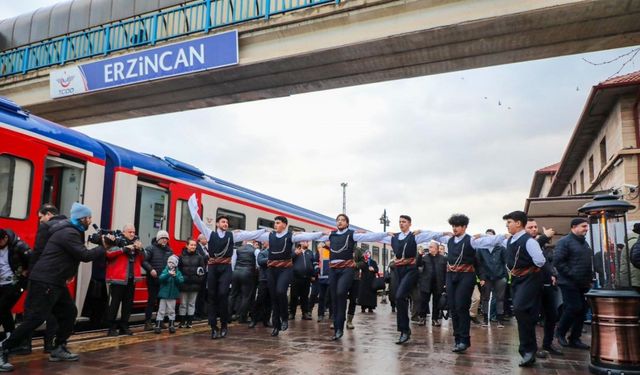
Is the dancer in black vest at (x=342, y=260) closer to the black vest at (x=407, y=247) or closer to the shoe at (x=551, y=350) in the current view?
the black vest at (x=407, y=247)

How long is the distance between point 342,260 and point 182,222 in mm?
3839

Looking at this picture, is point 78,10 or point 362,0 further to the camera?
point 78,10

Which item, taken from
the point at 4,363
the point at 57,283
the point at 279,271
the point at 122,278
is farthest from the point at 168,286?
Result: the point at 4,363

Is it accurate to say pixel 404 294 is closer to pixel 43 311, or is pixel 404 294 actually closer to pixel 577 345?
pixel 577 345

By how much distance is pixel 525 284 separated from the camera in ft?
19.5

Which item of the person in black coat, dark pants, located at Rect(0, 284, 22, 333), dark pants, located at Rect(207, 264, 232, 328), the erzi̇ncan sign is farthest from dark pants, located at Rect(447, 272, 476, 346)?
the erzi̇ncan sign

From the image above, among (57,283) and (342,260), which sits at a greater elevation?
(342,260)

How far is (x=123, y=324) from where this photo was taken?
24.9 feet

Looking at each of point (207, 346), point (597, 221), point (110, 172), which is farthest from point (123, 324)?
point (597, 221)

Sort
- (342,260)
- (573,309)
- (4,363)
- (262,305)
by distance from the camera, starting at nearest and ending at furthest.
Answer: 1. (4,363)
2. (573,309)
3. (342,260)
4. (262,305)

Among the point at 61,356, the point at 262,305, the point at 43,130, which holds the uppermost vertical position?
the point at 43,130

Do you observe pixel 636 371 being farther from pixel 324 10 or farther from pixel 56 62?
pixel 56 62

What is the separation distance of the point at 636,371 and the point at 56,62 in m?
15.9

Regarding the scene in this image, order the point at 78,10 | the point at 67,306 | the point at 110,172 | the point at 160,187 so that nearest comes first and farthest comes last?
the point at 67,306 < the point at 110,172 < the point at 160,187 < the point at 78,10
